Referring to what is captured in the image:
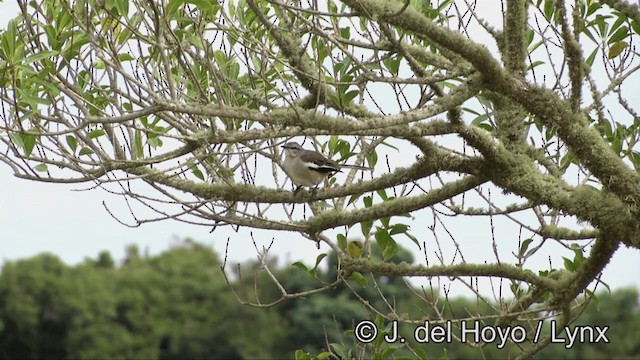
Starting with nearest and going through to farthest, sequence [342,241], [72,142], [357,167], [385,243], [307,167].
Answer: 1. [72,142]
2. [385,243]
3. [342,241]
4. [357,167]
5. [307,167]

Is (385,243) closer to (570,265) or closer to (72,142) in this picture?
(570,265)

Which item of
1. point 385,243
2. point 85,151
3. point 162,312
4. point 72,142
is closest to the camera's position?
point 85,151

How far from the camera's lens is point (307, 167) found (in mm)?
6230

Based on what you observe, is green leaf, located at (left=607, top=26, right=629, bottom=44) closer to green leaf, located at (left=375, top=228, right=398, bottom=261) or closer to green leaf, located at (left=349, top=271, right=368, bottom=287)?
green leaf, located at (left=375, top=228, right=398, bottom=261)

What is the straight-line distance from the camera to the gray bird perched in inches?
233

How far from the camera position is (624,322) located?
120 feet

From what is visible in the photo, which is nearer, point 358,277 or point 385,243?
point 385,243

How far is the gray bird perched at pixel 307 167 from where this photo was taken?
233 inches

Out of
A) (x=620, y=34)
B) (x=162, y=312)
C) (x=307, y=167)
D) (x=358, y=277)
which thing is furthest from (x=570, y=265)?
(x=162, y=312)

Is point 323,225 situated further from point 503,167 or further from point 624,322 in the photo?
point 624,322

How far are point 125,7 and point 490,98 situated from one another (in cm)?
191

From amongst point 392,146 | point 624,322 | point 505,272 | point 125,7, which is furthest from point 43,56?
point 624,322

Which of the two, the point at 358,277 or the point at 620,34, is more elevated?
the point at 620,34

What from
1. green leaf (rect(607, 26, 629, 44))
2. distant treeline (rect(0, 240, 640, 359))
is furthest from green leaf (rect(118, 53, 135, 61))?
distant treeline (rect(0, 240, 640, 359))
